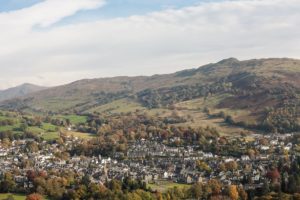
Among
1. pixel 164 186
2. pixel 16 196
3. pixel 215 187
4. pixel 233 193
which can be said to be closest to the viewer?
pixel 233 193

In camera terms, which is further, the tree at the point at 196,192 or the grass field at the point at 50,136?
the grass field at the point at 50,136

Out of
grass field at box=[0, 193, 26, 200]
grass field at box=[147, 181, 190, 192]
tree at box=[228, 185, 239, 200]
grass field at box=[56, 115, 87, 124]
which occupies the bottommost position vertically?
grass field at box=[147, 181, 190, 192]

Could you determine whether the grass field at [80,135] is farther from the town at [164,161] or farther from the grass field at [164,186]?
the grass field at [164,186]

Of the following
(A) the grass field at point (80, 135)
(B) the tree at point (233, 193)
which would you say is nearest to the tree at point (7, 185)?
(B) the tree at point (233, 193)

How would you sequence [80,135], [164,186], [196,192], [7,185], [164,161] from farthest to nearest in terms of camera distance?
[80,135] < [164,161] < [164,186] < [7,185] < [196,192]

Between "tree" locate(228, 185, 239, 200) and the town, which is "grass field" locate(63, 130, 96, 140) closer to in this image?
the town

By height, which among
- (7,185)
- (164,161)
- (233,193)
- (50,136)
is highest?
(50,136)

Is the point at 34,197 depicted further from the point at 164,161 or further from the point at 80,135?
the point at 80,135

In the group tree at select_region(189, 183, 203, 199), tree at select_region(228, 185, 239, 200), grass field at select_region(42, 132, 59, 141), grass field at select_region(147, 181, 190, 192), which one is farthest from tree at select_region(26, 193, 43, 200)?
grass field at select_region(42, 132, 59, 141)

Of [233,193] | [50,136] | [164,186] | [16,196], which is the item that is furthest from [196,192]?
[50,136]

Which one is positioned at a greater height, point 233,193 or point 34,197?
point 34,197

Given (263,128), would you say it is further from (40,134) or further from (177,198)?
(177,198)
